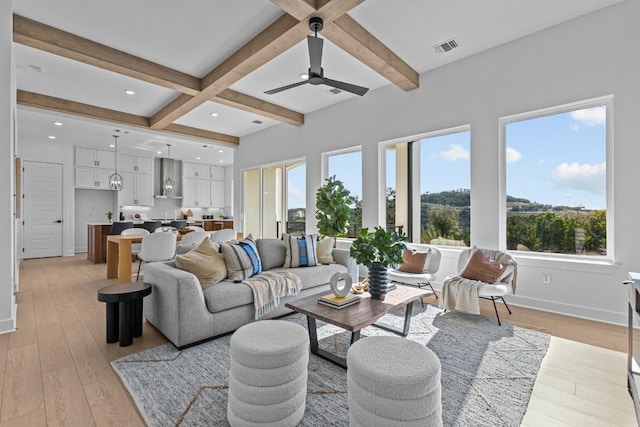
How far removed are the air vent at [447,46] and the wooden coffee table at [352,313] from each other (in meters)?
2.94

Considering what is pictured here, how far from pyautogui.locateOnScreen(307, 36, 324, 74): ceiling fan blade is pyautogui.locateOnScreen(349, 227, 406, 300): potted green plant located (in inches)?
65.2

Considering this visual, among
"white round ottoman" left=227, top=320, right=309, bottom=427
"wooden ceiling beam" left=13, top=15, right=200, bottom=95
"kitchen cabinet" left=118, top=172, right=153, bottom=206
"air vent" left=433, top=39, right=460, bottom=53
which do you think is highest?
"air vent" left=433, top=39, right=460, bottom=53

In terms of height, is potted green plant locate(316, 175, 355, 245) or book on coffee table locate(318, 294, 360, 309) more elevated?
potted green plant locate(316, 175, 355, 245)

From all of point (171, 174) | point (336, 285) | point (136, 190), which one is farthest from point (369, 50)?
point (136, 190)

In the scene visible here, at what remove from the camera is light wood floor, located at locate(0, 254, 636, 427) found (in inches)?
68.8

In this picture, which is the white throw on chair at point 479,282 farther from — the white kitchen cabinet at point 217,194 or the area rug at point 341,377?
the white kitchen cabinet at point 217,194

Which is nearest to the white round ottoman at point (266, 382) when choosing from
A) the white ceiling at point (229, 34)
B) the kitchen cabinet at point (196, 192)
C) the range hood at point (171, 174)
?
the white ceiling at point (229, 34)

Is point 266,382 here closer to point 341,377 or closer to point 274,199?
point 341,377

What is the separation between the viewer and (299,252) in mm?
3859

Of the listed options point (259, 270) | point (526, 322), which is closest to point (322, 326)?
point (259, 270)

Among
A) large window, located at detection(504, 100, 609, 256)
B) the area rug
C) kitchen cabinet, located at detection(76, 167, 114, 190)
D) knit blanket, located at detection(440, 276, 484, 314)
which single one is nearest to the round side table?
the area rug

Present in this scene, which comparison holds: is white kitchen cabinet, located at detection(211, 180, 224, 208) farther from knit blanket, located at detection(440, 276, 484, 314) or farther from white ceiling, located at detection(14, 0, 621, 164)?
knit blanket, located at detection(440, 276, 484, 314)

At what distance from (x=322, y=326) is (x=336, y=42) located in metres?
2.96

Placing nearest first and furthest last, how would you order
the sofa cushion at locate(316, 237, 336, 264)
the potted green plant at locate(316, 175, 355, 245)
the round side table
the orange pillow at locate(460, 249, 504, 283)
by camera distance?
the round side table, the orange pillow at locate(460, 249, 504, 283), the sofa cushion at locate(316, 237, 336, 264), the potted green plant at locate(316, 175, 355, 245)
